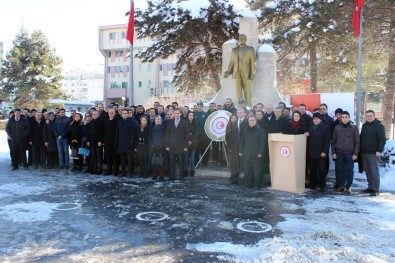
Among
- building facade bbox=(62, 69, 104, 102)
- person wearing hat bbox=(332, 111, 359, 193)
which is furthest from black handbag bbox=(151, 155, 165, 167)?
building facade bbox=(62, 69, 104, 102)

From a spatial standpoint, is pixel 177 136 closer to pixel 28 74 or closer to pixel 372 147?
pixel 372 147

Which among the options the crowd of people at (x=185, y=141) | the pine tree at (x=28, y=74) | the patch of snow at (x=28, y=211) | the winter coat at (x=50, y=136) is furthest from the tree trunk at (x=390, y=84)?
the pine tree at (x=28, y=74)

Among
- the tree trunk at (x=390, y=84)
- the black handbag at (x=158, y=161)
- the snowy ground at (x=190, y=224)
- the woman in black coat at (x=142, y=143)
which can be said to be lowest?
the snowy ground at (x=190, y=224)

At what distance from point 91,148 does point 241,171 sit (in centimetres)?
430

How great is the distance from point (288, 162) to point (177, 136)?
2923 mm

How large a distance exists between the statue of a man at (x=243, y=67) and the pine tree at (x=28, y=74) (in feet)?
101

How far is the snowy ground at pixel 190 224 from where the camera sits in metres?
4.56

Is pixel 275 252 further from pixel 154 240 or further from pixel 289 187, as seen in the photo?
pixel 289 187

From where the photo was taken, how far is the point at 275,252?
4566 millimetres

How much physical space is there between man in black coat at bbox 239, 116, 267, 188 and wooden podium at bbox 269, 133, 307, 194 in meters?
0.28

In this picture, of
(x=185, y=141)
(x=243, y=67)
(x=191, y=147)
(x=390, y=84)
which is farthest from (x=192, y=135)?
(x=390, y=84)

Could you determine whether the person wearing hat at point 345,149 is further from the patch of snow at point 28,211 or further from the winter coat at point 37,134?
the winter coat at point 37,134

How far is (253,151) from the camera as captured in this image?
28.8 feet

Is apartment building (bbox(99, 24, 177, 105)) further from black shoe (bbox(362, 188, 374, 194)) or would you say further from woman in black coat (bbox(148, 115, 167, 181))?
black shoe (bbox(362, 188, 374, 194))
